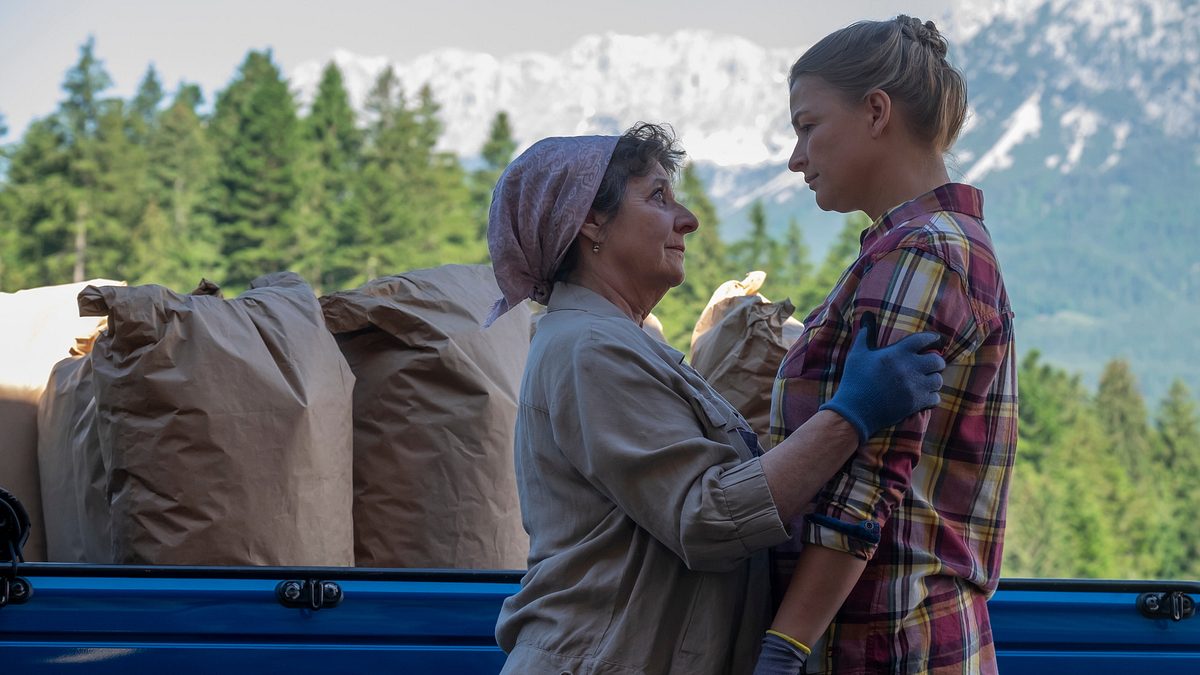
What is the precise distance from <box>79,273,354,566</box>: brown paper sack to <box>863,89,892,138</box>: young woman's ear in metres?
1.32

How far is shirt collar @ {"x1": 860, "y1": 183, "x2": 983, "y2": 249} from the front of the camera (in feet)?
6.03

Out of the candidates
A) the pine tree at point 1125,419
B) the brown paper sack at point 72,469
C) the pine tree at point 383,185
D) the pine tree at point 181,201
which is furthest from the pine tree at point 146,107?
the brown paper sack at point 72,469

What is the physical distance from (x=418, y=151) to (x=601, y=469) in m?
59.6

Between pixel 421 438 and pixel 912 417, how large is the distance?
145cm

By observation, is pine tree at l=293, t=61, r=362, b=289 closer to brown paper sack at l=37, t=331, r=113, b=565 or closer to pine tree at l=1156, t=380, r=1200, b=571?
pine tree at l=1156, t=380, r=1200, b=571

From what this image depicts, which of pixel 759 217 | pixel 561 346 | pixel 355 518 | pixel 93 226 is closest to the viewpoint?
pixel 561 346

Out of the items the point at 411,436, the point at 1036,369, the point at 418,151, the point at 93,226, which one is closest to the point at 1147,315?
the point at 1036,369

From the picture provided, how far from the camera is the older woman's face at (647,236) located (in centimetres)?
201

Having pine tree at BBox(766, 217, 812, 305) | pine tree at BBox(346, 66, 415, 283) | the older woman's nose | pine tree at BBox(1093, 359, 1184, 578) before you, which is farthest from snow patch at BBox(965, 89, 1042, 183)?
the older woman's nose

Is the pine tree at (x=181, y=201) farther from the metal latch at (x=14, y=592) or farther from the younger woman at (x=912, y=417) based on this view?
the younger woman at (x=912, y=417)

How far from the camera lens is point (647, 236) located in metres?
2.02

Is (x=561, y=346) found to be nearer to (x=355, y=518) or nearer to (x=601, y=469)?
(x=601, y=469)

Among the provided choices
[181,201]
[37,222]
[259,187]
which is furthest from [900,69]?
[181,201]

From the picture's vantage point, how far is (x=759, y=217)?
59.2 meters
